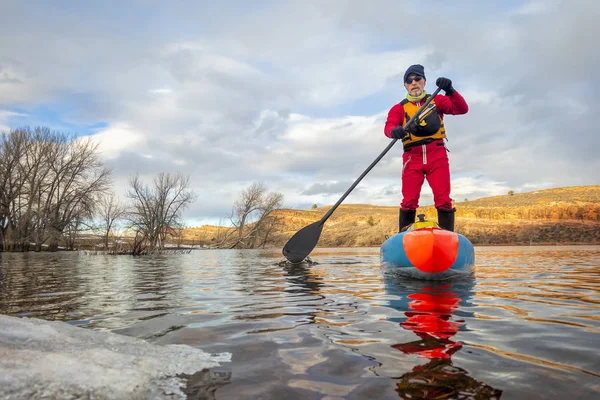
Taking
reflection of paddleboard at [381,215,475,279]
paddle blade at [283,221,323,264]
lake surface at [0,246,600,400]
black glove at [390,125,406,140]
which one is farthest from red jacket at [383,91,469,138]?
lake surface at [0,246,600,400]

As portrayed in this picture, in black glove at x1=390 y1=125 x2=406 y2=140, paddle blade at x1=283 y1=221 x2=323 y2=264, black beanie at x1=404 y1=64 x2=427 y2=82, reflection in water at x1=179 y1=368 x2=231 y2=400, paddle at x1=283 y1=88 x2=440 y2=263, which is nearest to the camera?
reflection in water at x1=179 y1=368 x2=231 y2=400

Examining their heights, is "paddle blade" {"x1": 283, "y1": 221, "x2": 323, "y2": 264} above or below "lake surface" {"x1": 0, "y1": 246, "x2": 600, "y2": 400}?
above

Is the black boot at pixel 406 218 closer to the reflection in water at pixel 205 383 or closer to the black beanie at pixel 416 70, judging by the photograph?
the black beanie at pixel 416 70

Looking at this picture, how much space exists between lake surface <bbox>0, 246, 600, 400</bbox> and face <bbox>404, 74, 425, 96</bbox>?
338cm

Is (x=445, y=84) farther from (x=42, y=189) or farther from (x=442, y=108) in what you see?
(x=42, y=189)

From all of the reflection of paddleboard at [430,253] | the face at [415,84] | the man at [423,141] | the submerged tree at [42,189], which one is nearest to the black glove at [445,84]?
the man at [423,141]

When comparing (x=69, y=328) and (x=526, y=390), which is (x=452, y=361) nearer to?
(x=526, y=390)

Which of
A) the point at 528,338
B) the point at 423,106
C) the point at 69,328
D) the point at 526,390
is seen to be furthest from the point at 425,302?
the point at 423,106

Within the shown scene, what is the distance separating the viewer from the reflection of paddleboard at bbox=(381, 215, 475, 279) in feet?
16.2

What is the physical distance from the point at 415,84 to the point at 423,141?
3.40 feet

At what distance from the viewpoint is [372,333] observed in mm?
2389

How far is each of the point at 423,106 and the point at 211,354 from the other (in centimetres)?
520

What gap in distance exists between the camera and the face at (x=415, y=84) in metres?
6.48

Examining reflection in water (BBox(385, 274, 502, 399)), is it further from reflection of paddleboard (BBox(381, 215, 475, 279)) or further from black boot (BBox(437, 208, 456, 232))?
black boot (BBox(437, 208, 456, 232))
